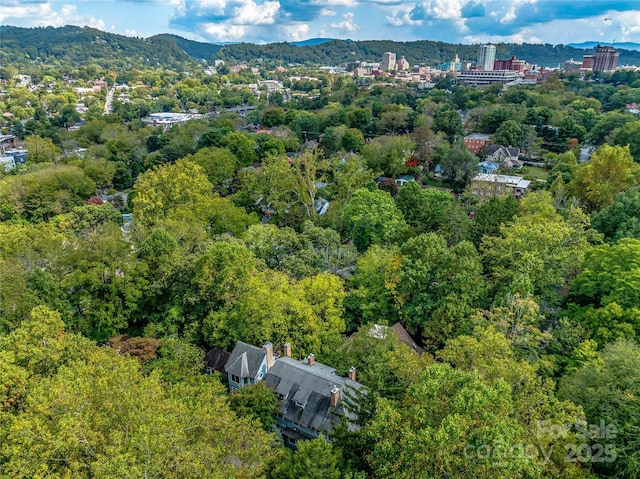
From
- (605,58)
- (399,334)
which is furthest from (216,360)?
(605,58)

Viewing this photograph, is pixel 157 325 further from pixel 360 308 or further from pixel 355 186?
pixel 355 186

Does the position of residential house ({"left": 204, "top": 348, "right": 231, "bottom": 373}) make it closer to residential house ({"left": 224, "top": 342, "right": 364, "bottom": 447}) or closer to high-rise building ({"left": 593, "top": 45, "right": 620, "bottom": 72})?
residential house ({"left": 224, "top": 342, "right": 364, "bottom": 447})

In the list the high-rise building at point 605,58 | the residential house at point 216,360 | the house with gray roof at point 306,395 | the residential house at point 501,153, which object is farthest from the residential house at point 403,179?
the high-rise building at point 605,58

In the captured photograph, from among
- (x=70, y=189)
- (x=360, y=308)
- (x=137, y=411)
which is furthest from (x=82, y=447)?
A: (x=70, y=189)

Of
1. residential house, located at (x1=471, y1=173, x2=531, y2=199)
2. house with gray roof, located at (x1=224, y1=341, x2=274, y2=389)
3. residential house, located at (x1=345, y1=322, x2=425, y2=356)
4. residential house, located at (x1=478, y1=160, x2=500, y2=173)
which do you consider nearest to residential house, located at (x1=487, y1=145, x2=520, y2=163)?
residential house, located at (x1=478, y1=160, x2=500, y2=173)

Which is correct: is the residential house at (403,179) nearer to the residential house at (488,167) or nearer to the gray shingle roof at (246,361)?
the residential house at (488,167)

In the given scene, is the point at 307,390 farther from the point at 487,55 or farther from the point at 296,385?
the point at 487,55
